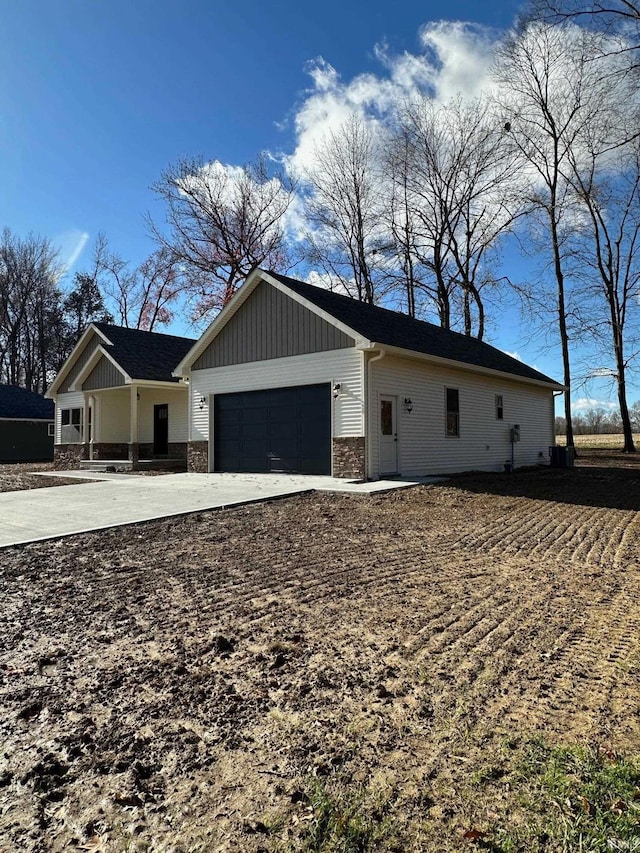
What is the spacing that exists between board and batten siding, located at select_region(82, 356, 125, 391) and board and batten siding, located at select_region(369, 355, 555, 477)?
10.6 m

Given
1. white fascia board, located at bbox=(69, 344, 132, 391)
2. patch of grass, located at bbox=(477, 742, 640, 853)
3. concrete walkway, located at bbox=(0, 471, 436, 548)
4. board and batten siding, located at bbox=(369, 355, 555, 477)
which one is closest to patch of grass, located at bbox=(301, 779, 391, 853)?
patch of grass, located at bbox=(477, 742, 640, 853)

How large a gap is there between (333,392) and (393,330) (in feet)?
10.2

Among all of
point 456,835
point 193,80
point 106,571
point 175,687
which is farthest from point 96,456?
point 456,835

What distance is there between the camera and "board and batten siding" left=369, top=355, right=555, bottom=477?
12.7 meters

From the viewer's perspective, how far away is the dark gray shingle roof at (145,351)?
18766mm

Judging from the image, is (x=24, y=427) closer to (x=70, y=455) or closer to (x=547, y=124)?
(x=70, y=455)

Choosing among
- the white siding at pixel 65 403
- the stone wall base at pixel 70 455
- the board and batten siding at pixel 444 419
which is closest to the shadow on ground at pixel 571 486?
the board and batten siding at pixel 444 419

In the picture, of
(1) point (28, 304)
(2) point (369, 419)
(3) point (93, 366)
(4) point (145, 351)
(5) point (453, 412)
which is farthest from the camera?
(1) point (28, 304)

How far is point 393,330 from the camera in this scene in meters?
14.4

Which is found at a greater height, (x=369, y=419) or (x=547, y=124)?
(x=547, y=124)

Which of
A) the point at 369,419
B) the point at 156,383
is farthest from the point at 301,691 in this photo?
the point at 156,383

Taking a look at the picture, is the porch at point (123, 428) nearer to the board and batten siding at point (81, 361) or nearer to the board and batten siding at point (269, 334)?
the board and batten siding at point (81, 361)

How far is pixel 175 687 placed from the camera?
282 cm

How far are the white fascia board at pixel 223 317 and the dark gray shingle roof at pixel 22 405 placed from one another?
675 inches
